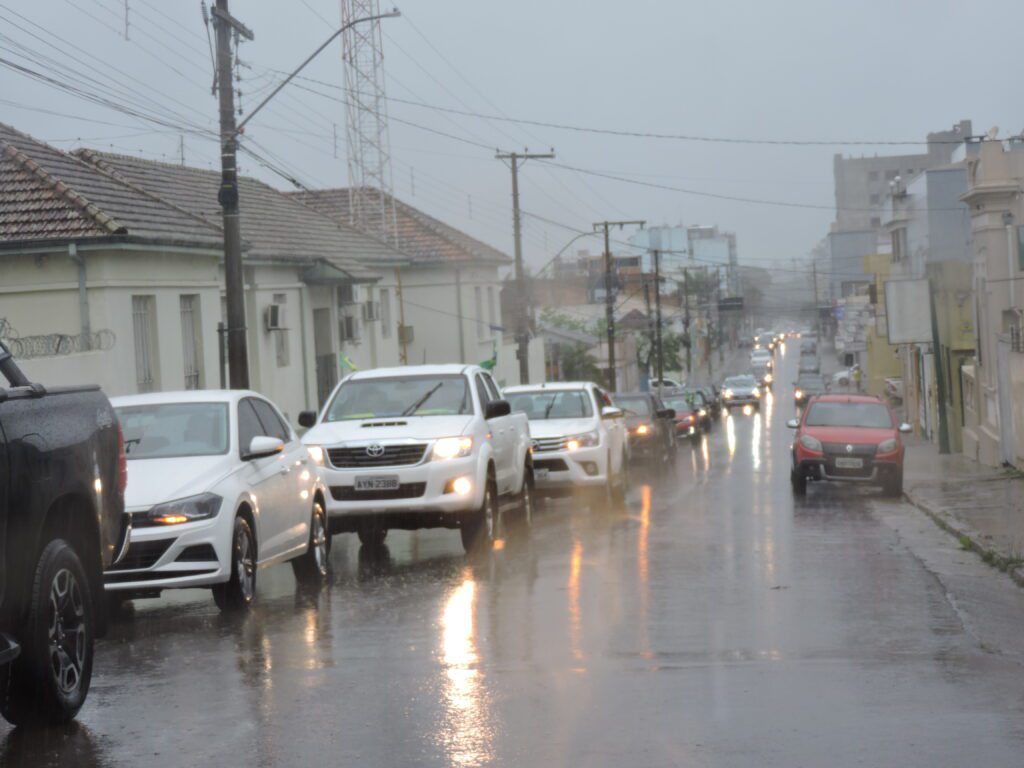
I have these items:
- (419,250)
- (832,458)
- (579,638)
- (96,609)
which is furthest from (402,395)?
(419,250)

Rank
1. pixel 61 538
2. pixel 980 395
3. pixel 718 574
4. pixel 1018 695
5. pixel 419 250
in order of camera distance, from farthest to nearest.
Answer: pixel 419 250, pixel 980 395, pixel 718 574, pixel 1018 695, pixel 61 538

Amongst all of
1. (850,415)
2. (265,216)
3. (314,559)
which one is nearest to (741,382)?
(265,216)

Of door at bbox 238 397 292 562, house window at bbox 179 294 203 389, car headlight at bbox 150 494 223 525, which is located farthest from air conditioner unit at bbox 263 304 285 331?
car headlight at bbox 150 494 223 525

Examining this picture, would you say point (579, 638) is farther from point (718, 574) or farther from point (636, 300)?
point (636, 300)

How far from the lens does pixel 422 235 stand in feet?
164

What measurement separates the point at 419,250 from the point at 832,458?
27305mm

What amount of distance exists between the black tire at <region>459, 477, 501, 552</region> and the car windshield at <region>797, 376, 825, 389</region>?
192ft

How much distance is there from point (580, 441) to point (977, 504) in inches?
222

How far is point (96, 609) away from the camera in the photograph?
7.35 m

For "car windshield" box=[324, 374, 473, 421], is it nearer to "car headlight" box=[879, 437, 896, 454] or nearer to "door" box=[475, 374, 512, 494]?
"door" box=[475, 374, 512, 494]

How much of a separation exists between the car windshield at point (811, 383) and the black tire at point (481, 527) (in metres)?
58.4

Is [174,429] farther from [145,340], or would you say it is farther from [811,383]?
[811,383]

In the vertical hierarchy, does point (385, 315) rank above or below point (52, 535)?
above

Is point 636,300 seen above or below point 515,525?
above
